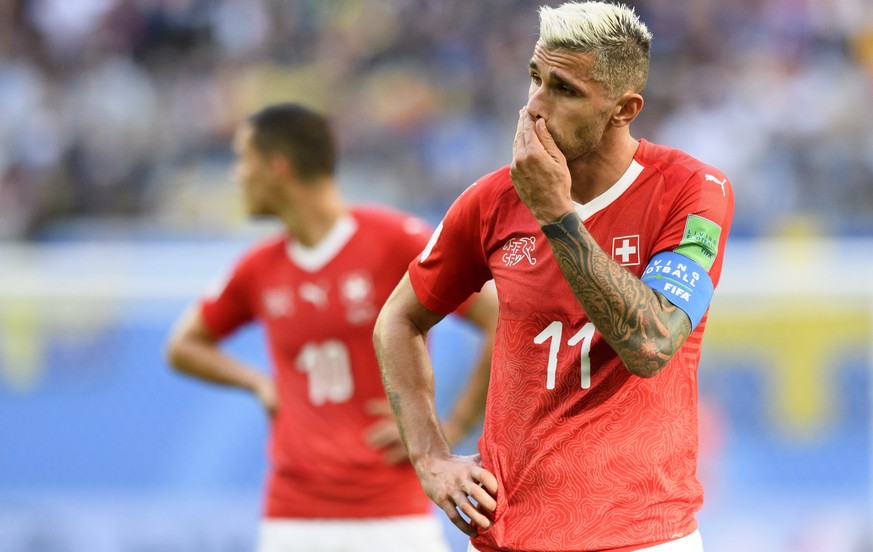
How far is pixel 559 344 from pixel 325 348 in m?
2.29

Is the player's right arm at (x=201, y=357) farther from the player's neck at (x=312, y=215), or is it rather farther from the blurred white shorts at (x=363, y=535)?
the blurred white shorts at (x=363, y=535)

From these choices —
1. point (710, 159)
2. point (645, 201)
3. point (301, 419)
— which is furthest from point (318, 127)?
point (710, 159)

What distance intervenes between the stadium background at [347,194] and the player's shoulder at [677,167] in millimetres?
4916

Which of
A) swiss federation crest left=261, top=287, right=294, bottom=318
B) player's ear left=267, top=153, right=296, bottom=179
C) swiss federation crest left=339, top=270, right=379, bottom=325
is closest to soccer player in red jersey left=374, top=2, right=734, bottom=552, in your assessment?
swiss federation crest left=339, top=270, right=379, bottom=325

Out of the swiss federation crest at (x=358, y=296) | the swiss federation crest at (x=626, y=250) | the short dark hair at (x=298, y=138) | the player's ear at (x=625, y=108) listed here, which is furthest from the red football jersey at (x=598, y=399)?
the short dark hair at (x=298, y=138)

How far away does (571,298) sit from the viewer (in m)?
2.94

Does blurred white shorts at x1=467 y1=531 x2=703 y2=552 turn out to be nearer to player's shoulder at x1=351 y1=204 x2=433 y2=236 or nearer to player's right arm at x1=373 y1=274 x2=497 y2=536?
player's right arm at x1=373 y1=274 x2=497 y2=536

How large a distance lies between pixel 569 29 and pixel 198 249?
6137mm

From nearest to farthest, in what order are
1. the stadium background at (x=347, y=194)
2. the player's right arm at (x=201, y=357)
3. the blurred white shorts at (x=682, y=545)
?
1. the blurred white shorts at (x=682, y=545)
2. the player's right arm at (x=201, y=357)
3. the stadium background at (x=347, y=194)

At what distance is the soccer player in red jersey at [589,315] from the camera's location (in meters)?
2.74

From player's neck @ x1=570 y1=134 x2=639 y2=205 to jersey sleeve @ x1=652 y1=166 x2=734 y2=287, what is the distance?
0.17 m

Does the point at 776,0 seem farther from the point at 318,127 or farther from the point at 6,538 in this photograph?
the point at 6,538

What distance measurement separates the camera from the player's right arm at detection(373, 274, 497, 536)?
3.01 metres

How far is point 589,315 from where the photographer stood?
8.79ft
